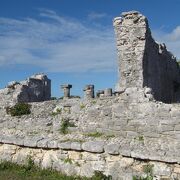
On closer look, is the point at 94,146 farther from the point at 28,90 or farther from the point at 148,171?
the point at 28,90

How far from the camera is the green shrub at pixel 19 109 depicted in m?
16.8

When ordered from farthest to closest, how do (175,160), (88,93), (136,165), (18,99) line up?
(88,93) < (18,99) < (136,165) < (175,160)

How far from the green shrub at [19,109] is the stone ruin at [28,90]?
1.10 m

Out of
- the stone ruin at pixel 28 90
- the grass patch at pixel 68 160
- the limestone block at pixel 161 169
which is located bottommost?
the limestone block at pixel 161 169

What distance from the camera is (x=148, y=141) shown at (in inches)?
509

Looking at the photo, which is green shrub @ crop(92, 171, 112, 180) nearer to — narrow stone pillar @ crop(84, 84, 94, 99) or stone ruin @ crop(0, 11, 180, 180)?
stone ruin @ crop(0, 11, 180, 180)

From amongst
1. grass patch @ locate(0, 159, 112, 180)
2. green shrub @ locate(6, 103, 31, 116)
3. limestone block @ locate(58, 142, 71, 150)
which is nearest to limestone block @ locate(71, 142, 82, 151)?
limestone block @ locate(58, 142, 71, 150)

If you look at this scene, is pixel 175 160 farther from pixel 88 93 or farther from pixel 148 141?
pixel 88 93

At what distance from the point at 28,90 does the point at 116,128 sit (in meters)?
7.52

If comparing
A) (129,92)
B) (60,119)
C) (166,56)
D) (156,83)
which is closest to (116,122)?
(129,92)

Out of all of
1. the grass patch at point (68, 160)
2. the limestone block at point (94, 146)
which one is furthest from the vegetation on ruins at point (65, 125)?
the limestone block at point (94, 146)

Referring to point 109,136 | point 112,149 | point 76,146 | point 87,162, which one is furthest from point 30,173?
point 112,149

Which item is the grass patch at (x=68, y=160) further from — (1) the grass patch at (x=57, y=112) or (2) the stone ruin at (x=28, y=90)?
(2) the stone ruin at (x=28, y=90)

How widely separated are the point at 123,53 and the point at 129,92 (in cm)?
347
